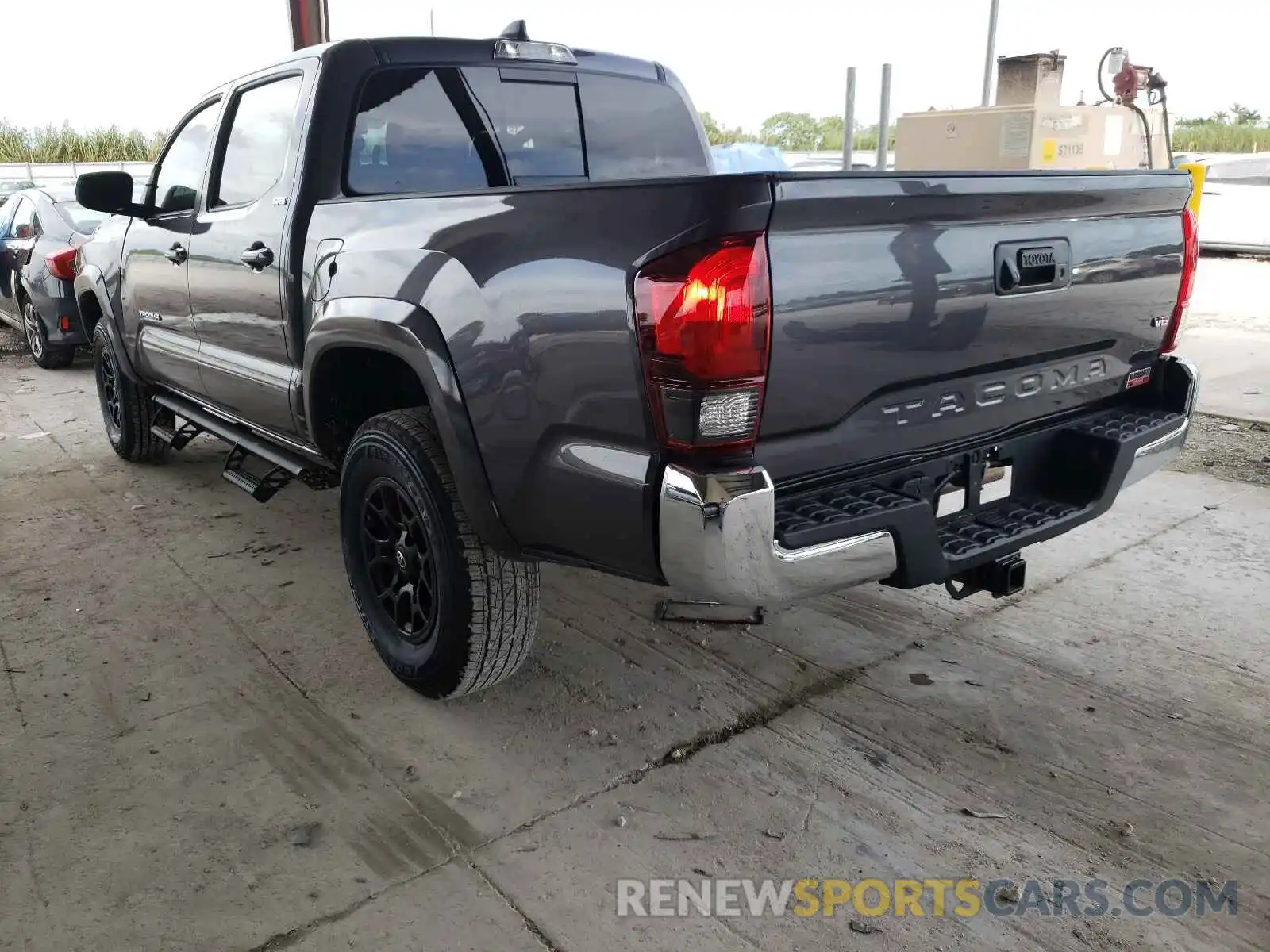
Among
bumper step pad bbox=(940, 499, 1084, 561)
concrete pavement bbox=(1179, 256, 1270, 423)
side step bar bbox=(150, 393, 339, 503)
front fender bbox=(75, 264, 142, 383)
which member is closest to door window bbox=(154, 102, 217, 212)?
front fender bbox=(75, 264, 142, 383)

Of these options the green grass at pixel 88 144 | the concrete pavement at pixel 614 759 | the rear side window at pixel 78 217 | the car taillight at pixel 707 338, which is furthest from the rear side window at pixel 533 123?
the green grass at pixel 88 144

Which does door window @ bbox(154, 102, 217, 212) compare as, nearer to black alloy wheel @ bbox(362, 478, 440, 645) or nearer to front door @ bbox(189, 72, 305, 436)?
front door @ bbox(189, 72, 305, 436)

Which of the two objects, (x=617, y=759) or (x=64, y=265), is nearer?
(x=617, y=759)

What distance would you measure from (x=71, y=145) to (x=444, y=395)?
2208 cm

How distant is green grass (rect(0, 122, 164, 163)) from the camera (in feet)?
66.5

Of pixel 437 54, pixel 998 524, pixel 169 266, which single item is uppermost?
pixel 437 54

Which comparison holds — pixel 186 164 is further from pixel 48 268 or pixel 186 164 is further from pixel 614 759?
pixel 48 268

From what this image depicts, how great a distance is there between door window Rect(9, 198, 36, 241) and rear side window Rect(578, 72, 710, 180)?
6924 mm

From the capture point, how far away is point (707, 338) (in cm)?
197

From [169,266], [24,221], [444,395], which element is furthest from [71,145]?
[444,395]

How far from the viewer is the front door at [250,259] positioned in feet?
11.0

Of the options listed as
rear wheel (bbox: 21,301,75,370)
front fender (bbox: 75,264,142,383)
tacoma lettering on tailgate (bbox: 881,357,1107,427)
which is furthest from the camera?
rear wheel (bbox: 21,301,75,370)

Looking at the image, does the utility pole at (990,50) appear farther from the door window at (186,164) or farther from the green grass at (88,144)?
the door window at (186,164)

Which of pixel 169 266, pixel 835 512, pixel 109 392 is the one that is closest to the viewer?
pixel 835 512
